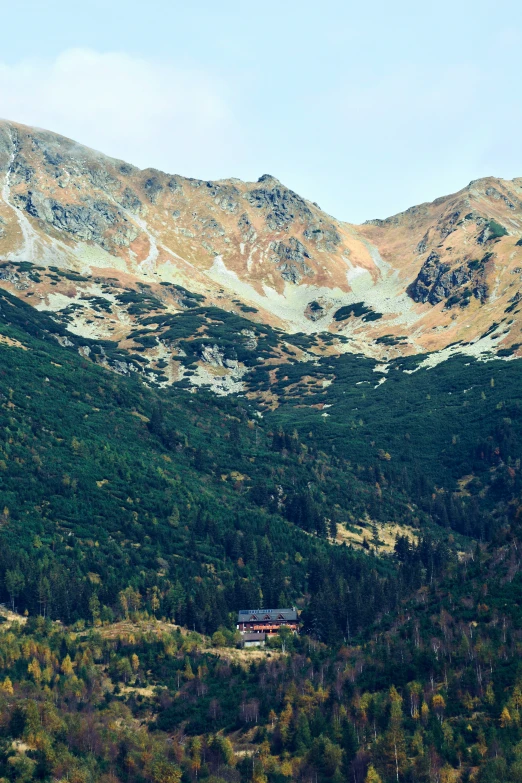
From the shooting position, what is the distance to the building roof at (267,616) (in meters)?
134

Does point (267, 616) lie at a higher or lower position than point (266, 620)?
higher

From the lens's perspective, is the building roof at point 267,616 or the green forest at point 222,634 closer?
the green forest at point 222,634

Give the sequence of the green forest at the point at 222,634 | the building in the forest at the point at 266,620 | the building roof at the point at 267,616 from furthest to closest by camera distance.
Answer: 1. the building roof at the point at 267,616
2. the building in the forest at the point at 266,620
3. the green forest at the point at 222,634

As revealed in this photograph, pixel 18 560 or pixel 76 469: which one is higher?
pixel 76 469

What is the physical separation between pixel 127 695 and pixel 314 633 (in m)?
31.8

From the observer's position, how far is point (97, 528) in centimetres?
15925

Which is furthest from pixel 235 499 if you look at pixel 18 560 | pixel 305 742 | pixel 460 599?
pixel 305 742

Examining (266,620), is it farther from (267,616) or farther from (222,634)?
(222,634)

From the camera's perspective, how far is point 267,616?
135m

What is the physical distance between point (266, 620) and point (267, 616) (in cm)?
118

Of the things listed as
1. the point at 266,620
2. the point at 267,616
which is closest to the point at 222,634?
the point at 266,620

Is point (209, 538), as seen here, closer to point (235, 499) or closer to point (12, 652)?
point (235, 499)

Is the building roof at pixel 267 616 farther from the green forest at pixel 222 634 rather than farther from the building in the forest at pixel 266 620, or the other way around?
the green forest at pixel 222 634

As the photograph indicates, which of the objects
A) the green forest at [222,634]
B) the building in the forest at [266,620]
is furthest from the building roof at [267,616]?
the green forest at [222,634]
